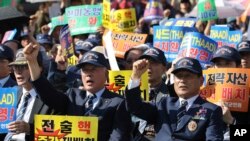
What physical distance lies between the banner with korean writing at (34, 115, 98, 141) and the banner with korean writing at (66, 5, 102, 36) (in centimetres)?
495

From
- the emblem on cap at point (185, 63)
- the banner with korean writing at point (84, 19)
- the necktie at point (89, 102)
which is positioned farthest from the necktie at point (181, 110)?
the banner with korean writing at point (84, 19)

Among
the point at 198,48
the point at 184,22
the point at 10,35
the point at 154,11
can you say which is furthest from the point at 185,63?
the point at 154,11

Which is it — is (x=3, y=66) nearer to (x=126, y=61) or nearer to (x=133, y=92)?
(x=126, y=61)

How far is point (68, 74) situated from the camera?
13078 mm

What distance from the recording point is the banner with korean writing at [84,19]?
1509 cm

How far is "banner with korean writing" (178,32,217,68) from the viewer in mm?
13023

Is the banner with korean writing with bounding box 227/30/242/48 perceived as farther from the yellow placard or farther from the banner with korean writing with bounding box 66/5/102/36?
the yellow placard

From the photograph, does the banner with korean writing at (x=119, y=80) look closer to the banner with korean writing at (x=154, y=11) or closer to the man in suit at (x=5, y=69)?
the man in suit at (x=5, y=69)

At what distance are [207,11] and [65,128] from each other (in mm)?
6425

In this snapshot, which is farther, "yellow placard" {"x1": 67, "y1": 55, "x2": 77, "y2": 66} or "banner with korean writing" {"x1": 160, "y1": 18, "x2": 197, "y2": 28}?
"banner with korean writing" {"x1": 160, "y1": 18, "x2": 197, "y2": 28}

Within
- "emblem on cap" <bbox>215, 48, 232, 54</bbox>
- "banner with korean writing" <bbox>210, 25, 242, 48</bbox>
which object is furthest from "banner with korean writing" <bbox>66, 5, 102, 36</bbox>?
"emblem on cap" <bbox>215, 48, 232, 54</bbox>

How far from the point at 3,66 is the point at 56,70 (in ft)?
5.54

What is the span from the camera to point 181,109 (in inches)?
396

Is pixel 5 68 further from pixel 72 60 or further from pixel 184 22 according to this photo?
pixel 184 22
